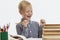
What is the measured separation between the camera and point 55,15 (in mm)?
1733

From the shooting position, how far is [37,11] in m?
1.74

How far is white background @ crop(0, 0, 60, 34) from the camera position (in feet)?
5.69

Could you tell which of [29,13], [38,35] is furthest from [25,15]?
[38,35]

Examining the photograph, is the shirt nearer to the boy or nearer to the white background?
the boy

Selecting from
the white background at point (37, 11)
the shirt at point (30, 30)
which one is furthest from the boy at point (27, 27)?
the white background at point (37, 11)

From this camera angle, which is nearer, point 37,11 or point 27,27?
point 27,27

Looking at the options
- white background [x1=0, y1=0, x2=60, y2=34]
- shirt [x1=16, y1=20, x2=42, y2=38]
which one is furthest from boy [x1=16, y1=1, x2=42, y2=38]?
white background [x1=0, y1=0, x2=60, y2=34]

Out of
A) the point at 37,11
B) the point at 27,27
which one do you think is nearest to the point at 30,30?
the point at 27,27

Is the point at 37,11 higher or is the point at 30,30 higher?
the point at 37,11

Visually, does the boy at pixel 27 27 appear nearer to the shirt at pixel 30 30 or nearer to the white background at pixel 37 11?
the shirt at pixel 30 30

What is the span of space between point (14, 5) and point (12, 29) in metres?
0.27

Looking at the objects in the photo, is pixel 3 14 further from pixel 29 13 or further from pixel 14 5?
pixel 29 13

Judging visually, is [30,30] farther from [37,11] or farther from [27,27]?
[37,11]

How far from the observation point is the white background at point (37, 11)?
1.73 m
